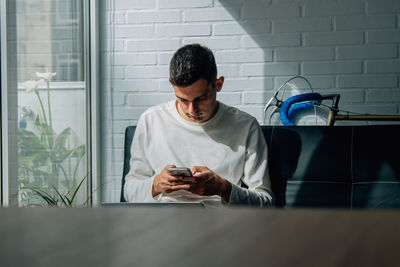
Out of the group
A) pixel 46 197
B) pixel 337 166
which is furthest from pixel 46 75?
pixel 337 166

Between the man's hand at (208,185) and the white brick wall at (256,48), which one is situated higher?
the white brick wall at (256,48)

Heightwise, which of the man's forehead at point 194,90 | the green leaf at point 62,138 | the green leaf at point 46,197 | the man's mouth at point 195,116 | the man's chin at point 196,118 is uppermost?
the man's forehead at point 194,90

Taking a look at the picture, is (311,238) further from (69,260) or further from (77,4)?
(77,4)

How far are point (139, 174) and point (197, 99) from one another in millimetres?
432

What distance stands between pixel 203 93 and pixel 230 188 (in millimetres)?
440

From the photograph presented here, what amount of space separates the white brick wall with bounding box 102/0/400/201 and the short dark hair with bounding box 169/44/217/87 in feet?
2.66

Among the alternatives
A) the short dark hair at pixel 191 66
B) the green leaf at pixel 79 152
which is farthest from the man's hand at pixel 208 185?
the green leaf at pixel 79 152

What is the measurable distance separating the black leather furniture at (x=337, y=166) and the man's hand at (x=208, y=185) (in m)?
0.35

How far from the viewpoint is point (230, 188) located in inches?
72.6

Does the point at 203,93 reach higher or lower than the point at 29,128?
higher

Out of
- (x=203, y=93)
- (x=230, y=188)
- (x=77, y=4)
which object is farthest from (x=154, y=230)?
(x=77, y=4)

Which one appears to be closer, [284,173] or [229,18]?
[284,173]

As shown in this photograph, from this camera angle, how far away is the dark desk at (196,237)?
A: 0.23 ft

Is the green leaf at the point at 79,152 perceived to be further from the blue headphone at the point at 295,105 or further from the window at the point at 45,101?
the blue headphone at the point at 295,105
